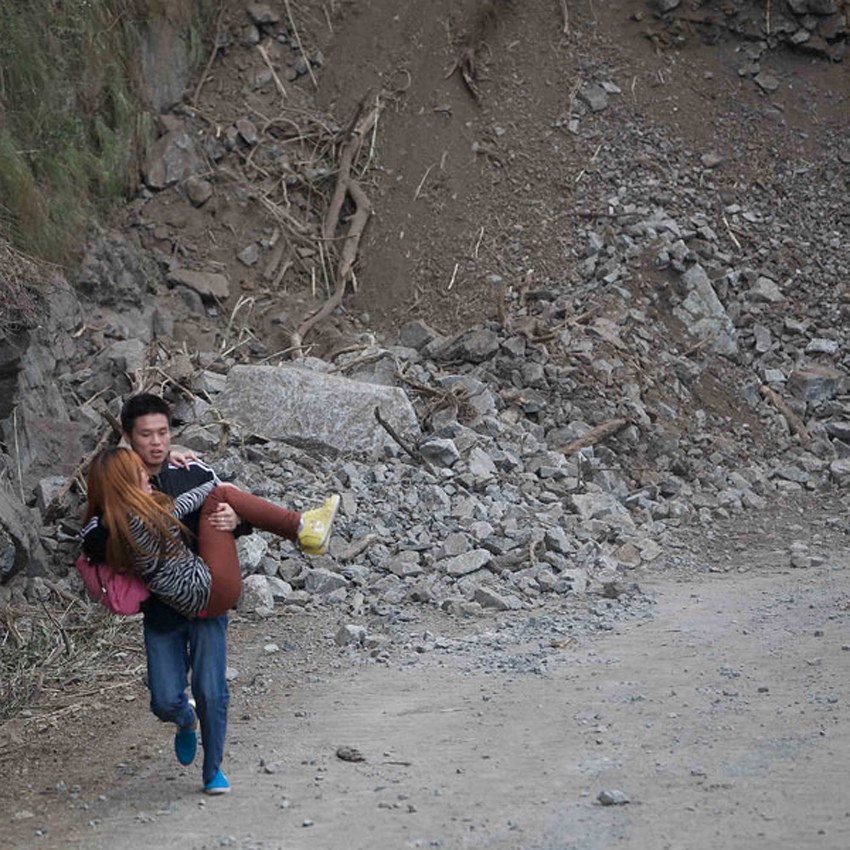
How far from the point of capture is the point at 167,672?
14.6ft

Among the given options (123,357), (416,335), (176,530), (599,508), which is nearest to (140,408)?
(176,530)

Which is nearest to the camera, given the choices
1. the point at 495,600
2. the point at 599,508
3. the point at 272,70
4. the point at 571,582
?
the point at 495,600

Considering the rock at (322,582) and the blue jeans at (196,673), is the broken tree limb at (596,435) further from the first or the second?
the blue jeans at (196,673)

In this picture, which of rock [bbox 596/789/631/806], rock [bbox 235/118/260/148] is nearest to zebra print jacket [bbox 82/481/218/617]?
rock [bbox 596/789/631/806]

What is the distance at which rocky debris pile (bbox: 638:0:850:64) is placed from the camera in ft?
43.5

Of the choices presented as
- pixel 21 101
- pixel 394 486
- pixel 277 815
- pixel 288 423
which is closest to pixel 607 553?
pixel 394 486

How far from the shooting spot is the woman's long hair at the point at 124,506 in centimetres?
421

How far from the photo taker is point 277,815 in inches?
175

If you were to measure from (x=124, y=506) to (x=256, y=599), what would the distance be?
2.99 metres

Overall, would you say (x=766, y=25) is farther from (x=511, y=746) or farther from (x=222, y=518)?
(x=222, y=518)

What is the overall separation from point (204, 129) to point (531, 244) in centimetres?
332

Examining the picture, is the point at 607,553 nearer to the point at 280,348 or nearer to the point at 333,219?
the point at 280,348

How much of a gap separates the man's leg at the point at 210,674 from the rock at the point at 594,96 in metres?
9.15

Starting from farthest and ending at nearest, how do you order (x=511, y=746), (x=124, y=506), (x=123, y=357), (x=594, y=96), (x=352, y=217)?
(x=594, y=96) < (x=352, y=217) < (x=123, y=357) < (x=511, y=746) < (x=124, y=506)
